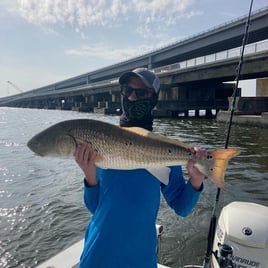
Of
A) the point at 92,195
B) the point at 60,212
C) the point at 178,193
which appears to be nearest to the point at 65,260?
the point at 92,195

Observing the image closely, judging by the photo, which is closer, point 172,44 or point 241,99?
point 241,99

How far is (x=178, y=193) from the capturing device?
8.59ft

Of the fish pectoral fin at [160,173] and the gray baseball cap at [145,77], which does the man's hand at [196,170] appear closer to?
the fish pectoral fin at [160,173]

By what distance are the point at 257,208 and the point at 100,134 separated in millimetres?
2723

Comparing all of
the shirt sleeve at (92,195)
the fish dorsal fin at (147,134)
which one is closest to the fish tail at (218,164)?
the fish dorsal fin at (147,134)

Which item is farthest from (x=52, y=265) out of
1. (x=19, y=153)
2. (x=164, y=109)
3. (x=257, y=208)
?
(x=164, y=109)

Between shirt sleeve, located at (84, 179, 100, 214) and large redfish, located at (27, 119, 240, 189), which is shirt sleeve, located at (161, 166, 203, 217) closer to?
large redfish, located at (27, 119, 240, 189)

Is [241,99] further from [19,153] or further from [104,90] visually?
[104,90]

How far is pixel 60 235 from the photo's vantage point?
671 centimetres

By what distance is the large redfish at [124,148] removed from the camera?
2.27 metres

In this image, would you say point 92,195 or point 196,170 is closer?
point 92,195

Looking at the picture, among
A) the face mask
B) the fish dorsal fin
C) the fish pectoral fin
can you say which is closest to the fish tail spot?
the fish dorsal fin

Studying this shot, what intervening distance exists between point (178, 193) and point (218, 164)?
1.44 feet

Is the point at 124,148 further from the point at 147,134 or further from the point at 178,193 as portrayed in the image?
the point at 178,193
